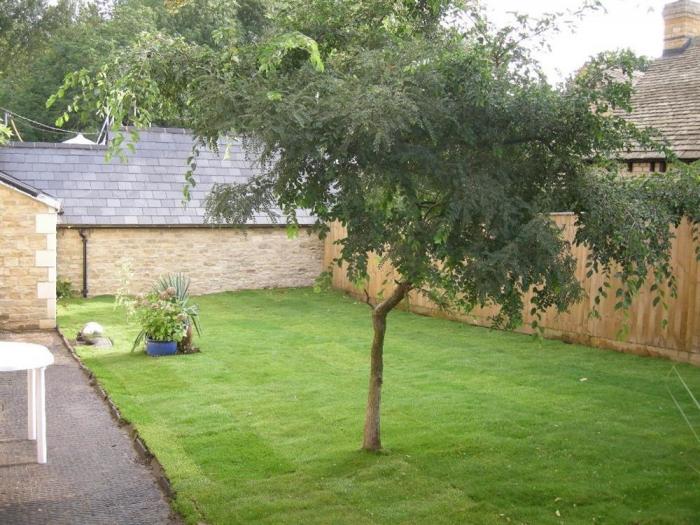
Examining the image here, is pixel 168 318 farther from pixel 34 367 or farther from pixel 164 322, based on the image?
pixel 34 367

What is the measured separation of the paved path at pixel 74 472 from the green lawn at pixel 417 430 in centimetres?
28

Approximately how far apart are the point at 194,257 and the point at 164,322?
27.2 feet

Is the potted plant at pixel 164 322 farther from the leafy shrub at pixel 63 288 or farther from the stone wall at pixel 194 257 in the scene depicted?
the leafy shrub at pixel 63 288

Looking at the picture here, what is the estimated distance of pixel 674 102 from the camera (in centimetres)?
1602

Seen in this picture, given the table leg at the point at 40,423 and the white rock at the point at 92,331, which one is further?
the white rock at the point at 92,331

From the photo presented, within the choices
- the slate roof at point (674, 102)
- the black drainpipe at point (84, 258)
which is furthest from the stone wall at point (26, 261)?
the slate roof at point (674, 102)

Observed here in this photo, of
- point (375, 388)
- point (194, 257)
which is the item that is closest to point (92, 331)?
point (194, 257)

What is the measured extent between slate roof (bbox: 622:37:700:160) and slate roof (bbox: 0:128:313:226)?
9345mm

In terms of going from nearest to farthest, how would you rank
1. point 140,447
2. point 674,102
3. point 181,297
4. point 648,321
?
point 140,447 → point 648,321 → point 181,297 → point 674,102

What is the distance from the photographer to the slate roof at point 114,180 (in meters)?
20.2

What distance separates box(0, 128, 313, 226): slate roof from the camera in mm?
20203

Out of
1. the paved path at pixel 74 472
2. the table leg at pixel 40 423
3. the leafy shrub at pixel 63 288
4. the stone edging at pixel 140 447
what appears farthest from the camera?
the leafy shrub at pixel 63 288

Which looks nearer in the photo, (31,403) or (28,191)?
(31,403)

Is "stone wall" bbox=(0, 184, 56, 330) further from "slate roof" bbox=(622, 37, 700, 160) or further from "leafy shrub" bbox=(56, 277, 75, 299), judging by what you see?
"slate roof" bbox=(622, 37, 700, 160)
